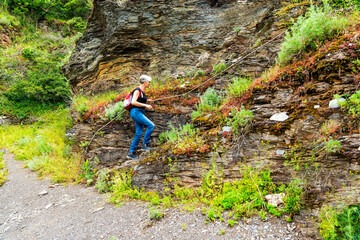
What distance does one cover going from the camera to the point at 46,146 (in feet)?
34.1

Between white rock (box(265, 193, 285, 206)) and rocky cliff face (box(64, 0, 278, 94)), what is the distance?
19.9 feet

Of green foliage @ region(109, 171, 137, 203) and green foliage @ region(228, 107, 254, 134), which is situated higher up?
green foliage @ region(228, 107, 254, 134)

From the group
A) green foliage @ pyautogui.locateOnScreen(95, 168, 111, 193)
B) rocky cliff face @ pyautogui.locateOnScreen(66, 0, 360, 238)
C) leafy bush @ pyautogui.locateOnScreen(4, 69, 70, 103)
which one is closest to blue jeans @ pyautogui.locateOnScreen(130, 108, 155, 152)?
rocky cliff face @ pyautogui.locateOnScreen(66, 0, 360, 238)

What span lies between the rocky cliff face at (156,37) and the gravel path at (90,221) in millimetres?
5841

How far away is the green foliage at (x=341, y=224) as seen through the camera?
2.70 meters

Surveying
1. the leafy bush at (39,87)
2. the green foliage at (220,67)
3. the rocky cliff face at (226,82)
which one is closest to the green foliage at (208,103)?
the rocky cliff face at (226,82)

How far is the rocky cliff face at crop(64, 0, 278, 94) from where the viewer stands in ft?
28.8

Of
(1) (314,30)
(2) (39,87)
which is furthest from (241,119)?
(2) (39,87)

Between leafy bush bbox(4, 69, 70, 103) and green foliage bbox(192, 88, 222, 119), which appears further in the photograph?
leafy bush bbox(4, 69, 70, 103)

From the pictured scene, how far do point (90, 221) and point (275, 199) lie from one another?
4541mm

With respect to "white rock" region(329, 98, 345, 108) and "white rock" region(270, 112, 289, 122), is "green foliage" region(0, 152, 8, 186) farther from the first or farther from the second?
"white rock" region(329, 98, 345, 108)

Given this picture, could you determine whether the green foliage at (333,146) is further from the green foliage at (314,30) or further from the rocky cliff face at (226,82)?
the green foliage at (314,30)

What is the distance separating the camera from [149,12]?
1011 cm

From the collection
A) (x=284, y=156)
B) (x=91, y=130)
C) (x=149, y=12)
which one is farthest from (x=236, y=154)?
(x=149, y=12)
